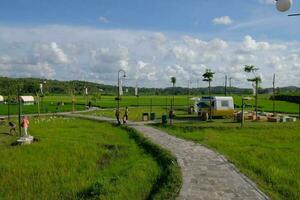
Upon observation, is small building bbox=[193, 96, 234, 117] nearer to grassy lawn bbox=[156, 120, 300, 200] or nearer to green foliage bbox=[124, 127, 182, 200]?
grassy lawn bbox=[156, 120, 300, 200]

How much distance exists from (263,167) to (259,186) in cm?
330

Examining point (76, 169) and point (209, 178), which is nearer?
point (209, 178)

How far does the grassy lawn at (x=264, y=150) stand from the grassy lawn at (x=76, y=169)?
395 centimetres

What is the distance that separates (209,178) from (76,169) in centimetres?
725

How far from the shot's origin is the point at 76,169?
19688 mm

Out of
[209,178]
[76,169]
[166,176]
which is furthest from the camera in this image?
[76,169]

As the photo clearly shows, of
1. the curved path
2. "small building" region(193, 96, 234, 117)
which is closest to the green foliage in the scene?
the curved path

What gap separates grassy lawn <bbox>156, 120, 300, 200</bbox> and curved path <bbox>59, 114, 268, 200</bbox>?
0.51m

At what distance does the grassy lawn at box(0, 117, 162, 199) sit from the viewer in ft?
50.8

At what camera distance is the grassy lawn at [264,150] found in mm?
14923

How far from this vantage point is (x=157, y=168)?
18391 mm

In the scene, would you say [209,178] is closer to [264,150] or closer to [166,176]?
[166,176]

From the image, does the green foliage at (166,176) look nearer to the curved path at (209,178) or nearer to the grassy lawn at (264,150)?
the curved path at (209,178)

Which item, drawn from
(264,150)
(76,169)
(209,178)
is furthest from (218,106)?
(209,178)
